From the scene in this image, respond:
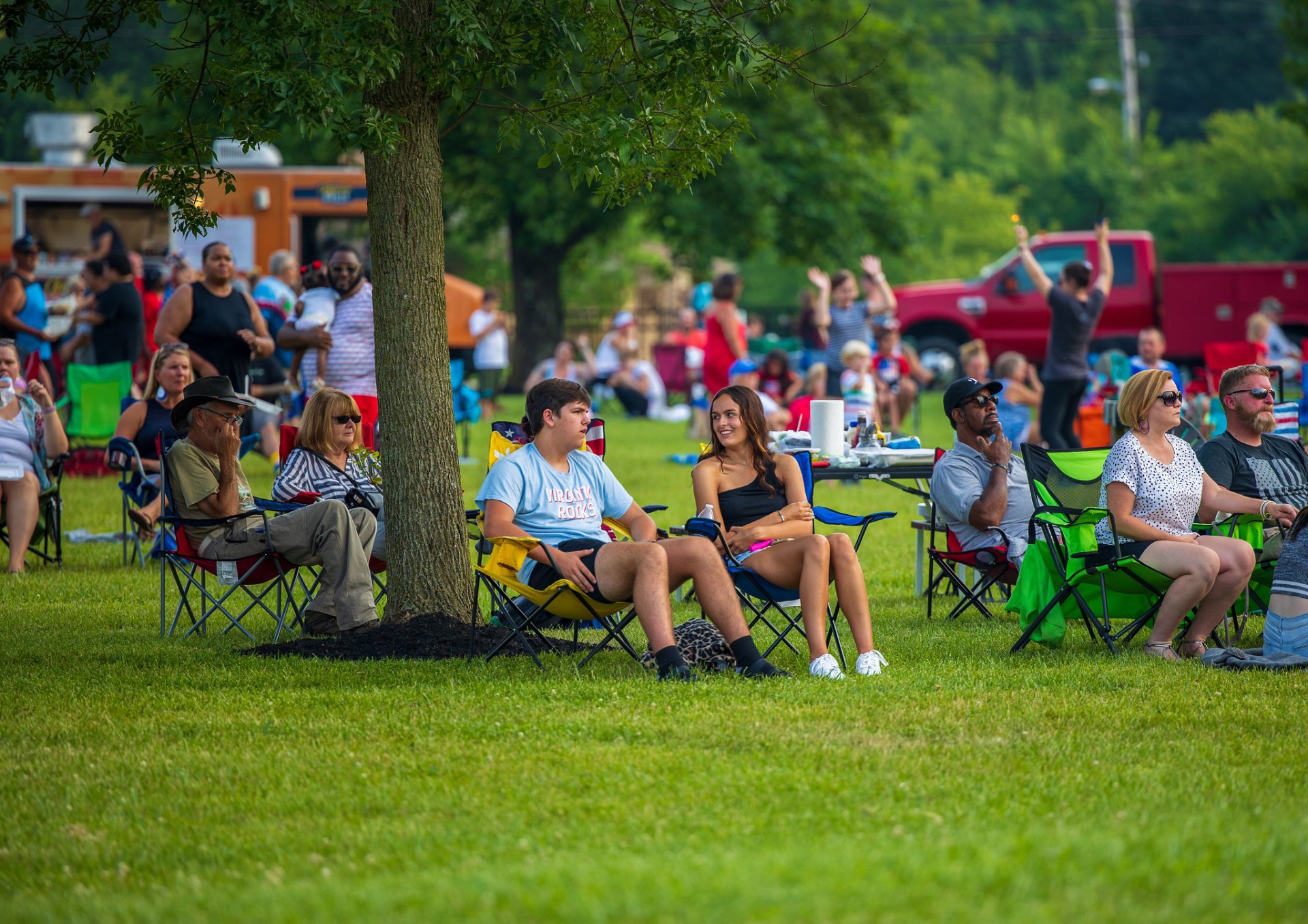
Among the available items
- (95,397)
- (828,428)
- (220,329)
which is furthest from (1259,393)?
(95,397)

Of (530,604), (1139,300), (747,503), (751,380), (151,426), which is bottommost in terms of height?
(530,604)

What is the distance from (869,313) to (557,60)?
832 cm

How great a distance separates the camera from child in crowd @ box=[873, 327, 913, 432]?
15.6 m

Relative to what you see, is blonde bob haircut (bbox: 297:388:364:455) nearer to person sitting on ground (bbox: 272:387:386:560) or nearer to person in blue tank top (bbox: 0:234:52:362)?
person sitting on ground (bbox: 272:387:386:560)

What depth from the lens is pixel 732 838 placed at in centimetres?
384

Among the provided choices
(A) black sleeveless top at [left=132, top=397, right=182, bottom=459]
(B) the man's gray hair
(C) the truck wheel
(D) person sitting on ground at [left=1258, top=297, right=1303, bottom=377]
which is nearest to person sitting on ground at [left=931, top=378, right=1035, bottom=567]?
(A) black sleeveless top at [left=132, top=397, right=182, bottom=459]

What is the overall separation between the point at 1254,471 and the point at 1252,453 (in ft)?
0.28

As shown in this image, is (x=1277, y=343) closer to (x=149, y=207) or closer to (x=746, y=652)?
(x=149, y=207)

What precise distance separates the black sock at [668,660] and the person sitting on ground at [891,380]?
9580 millimetres

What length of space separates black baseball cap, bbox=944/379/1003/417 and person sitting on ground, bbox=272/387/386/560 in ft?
8.82

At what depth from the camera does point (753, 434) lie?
657 centimetres

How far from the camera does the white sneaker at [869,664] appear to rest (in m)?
5.93

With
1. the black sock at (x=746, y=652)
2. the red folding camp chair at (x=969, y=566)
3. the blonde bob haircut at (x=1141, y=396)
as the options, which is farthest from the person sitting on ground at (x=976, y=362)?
the black sock at (x=746, y=652)

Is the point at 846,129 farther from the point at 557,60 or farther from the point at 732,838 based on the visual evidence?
the point at 732,838
